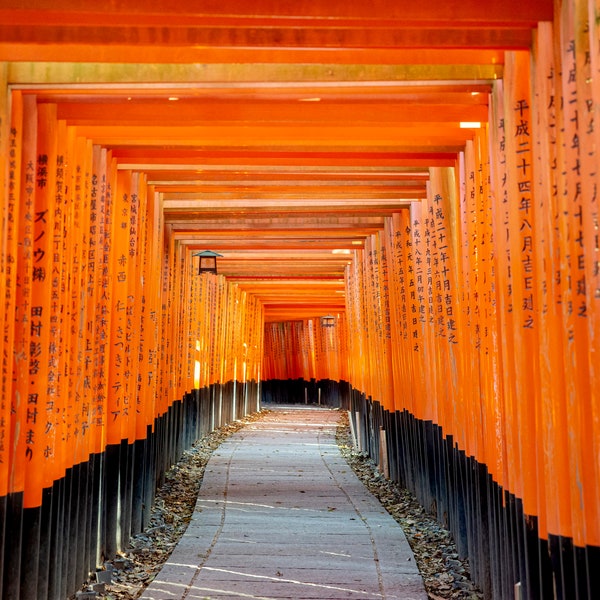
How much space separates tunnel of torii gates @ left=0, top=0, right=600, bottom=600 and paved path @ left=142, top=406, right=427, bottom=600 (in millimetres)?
571

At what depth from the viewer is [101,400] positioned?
5.59m

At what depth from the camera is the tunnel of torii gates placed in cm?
313

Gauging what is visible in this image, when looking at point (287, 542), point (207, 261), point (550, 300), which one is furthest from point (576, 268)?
point (207, 261)

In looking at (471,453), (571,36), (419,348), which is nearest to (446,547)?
(471,453)

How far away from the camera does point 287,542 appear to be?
20.3 feet

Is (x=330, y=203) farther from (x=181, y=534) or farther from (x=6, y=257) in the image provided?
(x=6, y=257)

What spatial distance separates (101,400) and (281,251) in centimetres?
672

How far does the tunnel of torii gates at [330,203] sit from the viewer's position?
313cm

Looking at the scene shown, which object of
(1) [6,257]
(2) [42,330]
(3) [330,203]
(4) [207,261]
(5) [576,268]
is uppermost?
(3) [330,203]

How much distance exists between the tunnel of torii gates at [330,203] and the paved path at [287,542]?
1.87 ft

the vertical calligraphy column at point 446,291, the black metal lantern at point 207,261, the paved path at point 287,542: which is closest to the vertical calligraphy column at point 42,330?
the paved path at point 287,542

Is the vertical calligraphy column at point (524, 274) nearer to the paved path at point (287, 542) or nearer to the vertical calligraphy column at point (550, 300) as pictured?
the vertical calligraphy column at point (550, 300)

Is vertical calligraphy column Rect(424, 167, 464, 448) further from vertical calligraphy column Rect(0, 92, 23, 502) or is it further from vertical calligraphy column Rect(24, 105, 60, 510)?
vertical calligraphy column Rect(0, 92, 23, 502)

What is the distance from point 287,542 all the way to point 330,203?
12.1ft
